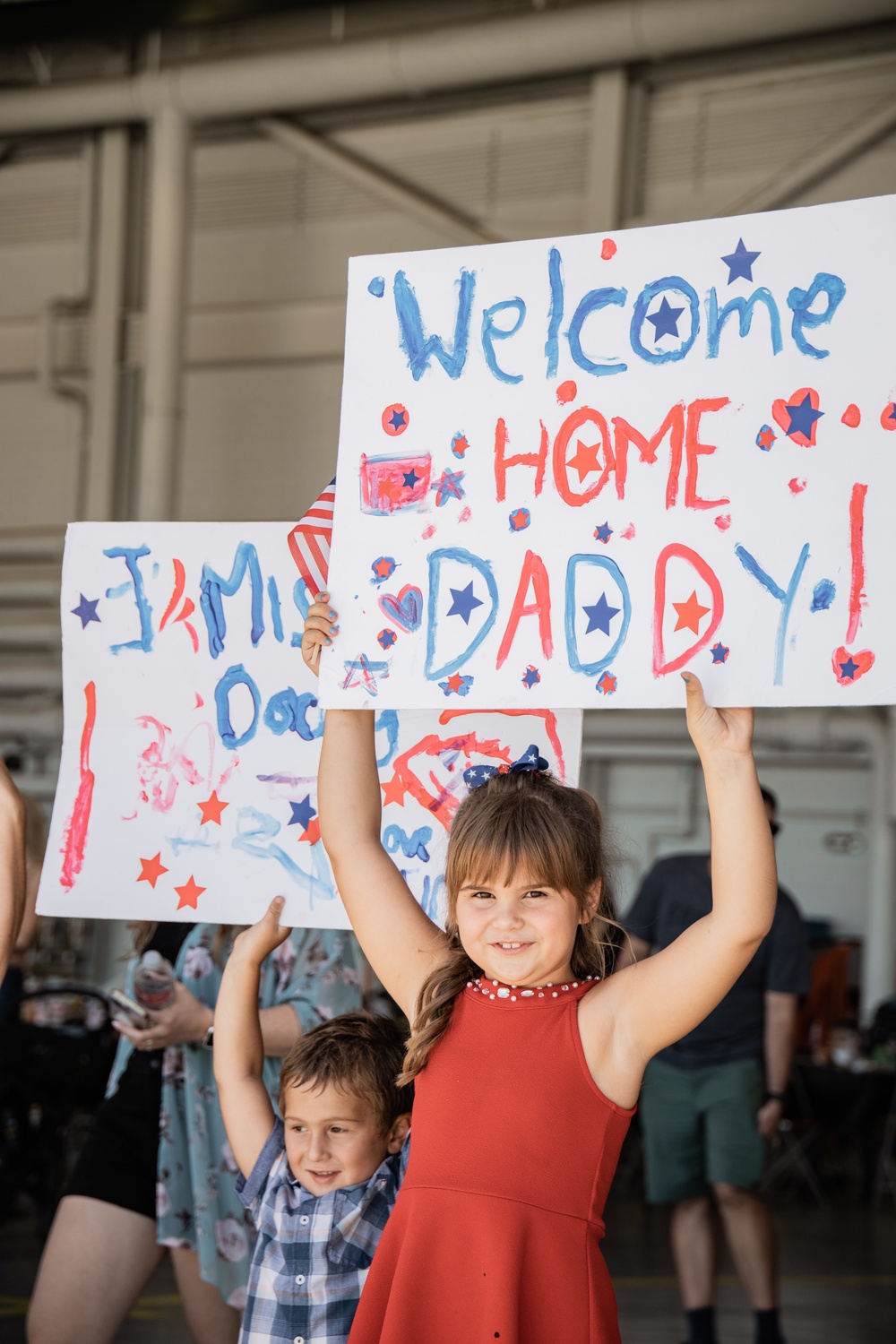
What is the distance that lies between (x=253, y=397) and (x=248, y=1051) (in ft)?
23.8

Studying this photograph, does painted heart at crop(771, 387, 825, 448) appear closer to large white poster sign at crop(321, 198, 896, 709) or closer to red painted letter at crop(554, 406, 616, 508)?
large white poster sign at crop(321, 198, 896, 709)

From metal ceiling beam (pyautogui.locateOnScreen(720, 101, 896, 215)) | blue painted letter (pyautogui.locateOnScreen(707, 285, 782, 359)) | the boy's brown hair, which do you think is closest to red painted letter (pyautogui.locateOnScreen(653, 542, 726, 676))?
blue painted letter (pyautogui.locateOnScreen(707, 285, 782, 359))

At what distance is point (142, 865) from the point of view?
2242 millimetres

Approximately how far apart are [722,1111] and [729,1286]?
4.92 feet

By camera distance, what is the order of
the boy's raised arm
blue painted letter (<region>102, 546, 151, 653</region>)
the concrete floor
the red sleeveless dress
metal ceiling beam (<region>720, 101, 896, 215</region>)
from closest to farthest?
the red sleeveless dress → the boy's raised arm → blue painted letter (<region>102, 546, 151, 653</region>) → the concrete floor → metal ceiling beam (<region>720, 101, 896, 215</region>)

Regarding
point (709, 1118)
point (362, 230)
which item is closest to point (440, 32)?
point (362, 230)

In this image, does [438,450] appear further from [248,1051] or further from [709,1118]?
[709,1118]

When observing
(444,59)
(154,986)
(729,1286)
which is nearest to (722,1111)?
(729,1286)

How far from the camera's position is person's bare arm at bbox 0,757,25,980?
6.47ft

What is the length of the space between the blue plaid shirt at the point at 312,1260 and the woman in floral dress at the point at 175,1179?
1.61 feet

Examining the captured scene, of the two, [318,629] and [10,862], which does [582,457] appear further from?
[10,862]

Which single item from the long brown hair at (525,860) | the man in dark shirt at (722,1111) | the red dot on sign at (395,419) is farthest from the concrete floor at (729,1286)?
the red dot on sign at (395,419)

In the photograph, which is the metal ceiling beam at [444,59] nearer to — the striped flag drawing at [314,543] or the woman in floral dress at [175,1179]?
the striped flag drawing at [314,543]

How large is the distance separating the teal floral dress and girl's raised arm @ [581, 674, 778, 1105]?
34.8 inches
